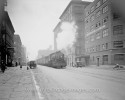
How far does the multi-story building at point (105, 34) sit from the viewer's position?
37.7m

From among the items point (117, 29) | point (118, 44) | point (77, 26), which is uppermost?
point (77, 26)

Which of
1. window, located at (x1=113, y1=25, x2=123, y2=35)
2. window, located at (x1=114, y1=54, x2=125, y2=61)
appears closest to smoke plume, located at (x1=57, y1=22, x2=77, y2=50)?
window, located at (x1=113, y1=25, x2=123, y2=35)

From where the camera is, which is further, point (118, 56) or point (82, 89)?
point (118, 56)

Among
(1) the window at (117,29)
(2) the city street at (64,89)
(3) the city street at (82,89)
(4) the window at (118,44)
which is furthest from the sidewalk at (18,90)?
(1) the window at (117,29)

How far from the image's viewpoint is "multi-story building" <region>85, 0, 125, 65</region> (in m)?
37.7

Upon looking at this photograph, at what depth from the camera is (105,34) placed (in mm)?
42125

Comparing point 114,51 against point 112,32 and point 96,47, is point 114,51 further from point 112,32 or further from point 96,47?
point 96,47

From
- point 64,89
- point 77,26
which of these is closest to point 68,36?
point 77,26

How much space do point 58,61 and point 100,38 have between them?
17639mm

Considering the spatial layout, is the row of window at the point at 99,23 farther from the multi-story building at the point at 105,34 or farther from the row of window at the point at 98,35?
the row of window at the point at 98,35

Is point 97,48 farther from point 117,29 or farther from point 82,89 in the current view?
point 82,89

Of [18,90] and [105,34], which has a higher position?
[105,34]

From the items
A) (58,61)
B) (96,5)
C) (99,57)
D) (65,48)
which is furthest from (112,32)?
(65,48)

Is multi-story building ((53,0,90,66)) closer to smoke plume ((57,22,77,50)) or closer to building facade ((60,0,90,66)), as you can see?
building facade ((60,0,90,66))
